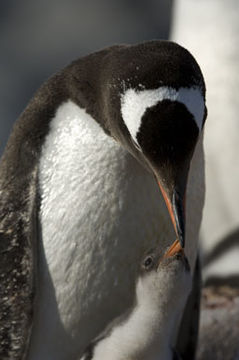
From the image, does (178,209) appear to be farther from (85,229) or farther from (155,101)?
(85,229)

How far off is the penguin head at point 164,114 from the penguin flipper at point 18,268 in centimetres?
38

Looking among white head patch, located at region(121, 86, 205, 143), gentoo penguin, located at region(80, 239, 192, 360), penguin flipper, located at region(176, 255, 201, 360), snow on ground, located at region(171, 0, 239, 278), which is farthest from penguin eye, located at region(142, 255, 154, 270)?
snow on ground, located at region(171, 0, 239, 278)

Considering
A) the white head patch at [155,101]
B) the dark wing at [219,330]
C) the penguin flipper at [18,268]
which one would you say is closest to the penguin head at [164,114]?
the white head patch at [155,101]

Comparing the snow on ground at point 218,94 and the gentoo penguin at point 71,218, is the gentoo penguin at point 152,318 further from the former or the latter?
the snow on ground at point 218,94

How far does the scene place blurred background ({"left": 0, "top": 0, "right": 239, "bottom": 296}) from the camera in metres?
5.41

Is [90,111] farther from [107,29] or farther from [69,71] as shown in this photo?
[107,29]

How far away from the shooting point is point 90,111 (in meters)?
2.75

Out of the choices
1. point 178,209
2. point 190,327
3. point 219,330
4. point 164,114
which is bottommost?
point 219,330

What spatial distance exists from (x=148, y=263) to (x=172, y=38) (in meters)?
3.10

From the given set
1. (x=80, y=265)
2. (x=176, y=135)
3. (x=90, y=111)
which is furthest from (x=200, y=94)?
(x=80, y=265)

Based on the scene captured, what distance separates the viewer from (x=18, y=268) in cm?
279

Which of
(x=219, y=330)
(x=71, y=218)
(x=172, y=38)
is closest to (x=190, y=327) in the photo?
(x=219, y=330)

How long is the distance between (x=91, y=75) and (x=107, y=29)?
725 cm

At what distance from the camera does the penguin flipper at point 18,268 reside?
279 centimetres
